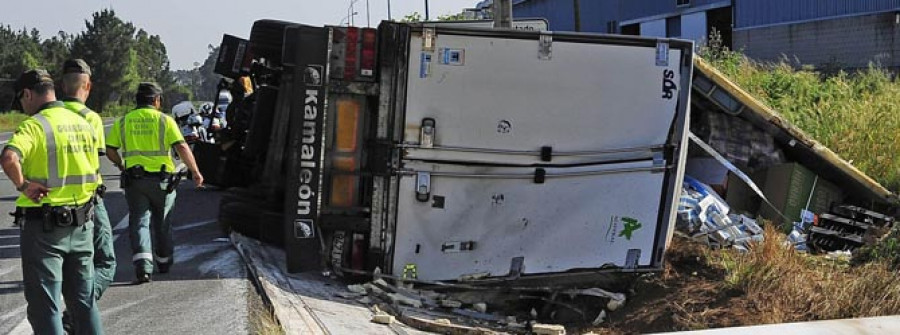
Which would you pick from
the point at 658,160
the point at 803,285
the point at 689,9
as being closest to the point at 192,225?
the point at 658,160

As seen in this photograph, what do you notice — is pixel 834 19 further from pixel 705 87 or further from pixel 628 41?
pixel 628 41

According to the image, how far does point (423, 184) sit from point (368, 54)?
41.2 inches

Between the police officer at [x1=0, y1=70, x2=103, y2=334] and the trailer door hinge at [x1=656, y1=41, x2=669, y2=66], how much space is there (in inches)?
166

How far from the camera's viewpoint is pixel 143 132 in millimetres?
7195

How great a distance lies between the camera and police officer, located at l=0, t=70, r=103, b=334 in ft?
15.7

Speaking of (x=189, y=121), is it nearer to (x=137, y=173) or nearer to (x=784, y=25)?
(x=137, y=173)

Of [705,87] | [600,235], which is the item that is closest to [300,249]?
[600,235]

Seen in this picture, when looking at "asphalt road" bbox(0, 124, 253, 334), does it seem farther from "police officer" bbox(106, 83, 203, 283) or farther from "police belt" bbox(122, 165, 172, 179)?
"police belt" bbox(122, 165, 172, 179)

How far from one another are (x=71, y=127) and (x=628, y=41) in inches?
160

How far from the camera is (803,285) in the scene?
279 inches

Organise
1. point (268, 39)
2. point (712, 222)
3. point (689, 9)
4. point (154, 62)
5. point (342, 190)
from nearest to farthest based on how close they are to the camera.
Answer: point (342, 190) < point (712, 222) < point (268, 39) < point (689, 9) < point (154, 62)

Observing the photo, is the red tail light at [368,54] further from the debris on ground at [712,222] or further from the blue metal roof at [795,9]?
the blue metal roof at [795,9]

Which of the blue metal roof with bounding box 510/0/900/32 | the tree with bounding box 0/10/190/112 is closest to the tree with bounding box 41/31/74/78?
the tree with bounding box 0/10/190/112

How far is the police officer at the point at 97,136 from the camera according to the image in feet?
17.5
